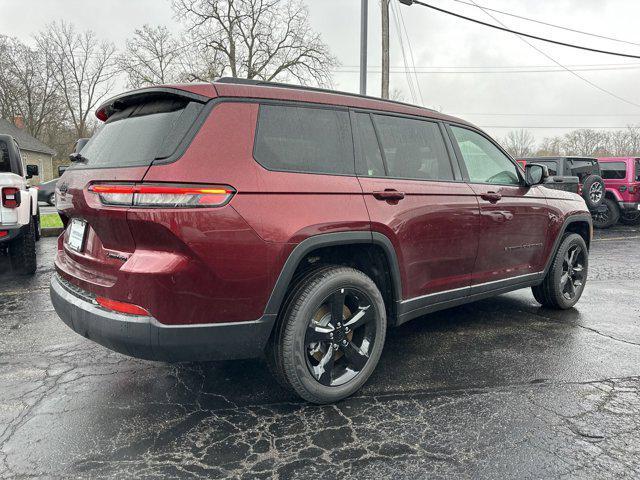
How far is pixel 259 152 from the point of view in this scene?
2561mm

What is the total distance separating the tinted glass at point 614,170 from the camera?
43.5 ft

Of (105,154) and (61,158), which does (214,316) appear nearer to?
(105,154)

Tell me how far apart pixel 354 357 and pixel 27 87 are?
55.1 metres

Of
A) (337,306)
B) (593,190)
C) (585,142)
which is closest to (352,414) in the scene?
(337,306)

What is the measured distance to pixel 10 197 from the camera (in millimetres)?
5781

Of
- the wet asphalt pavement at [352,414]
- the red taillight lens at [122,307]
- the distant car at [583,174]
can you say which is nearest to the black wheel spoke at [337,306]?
the wet asphalt pavement at [352,414]

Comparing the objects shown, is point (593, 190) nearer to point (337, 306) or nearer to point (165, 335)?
point (337, 306)

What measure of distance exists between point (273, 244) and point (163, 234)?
544 mm

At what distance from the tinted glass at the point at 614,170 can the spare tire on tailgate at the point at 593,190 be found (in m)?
1.71

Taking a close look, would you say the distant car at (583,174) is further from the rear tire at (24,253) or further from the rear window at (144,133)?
the rear window at (144,133)

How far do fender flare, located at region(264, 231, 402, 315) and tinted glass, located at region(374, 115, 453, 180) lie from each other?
19.9 inches

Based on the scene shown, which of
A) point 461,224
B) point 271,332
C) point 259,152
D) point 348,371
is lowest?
point 348,371

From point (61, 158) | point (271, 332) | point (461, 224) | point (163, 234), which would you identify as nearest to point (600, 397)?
point (461, 224)

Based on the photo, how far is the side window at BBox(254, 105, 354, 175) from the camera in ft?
8.60
